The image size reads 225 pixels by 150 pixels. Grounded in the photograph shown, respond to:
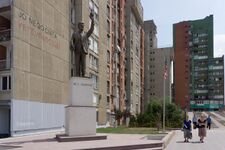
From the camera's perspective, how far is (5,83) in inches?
1266

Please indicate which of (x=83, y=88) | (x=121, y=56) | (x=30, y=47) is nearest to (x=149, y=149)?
(x=83, y=88)

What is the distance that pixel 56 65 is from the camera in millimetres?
38938

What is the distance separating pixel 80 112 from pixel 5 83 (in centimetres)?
1458

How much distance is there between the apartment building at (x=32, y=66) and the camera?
3092 centimetres

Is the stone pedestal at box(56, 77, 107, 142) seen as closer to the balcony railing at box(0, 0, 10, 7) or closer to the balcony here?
the balcony railing at box(0, 0, 10, 7)

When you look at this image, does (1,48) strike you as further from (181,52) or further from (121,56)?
(181,52)

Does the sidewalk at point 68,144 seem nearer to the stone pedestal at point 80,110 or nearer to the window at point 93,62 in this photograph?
the stone pedestal at point 80,110

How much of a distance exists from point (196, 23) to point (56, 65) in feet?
387

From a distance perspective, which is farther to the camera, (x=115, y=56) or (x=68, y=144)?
(x=115, y=56)

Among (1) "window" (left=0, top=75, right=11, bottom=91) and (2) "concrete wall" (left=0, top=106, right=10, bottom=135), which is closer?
(1) "window" (left=0, top=75, right=11, bottom=91)

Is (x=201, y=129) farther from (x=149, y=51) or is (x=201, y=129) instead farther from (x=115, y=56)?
(x=149, y=51)

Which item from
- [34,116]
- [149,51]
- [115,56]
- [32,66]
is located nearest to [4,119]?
[34,116]

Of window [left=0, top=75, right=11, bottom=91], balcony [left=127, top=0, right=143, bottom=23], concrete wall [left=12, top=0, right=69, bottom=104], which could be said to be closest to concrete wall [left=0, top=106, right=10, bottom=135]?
window [left=0, top=75, right=11, bottom=91]

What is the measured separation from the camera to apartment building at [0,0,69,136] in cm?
3092
